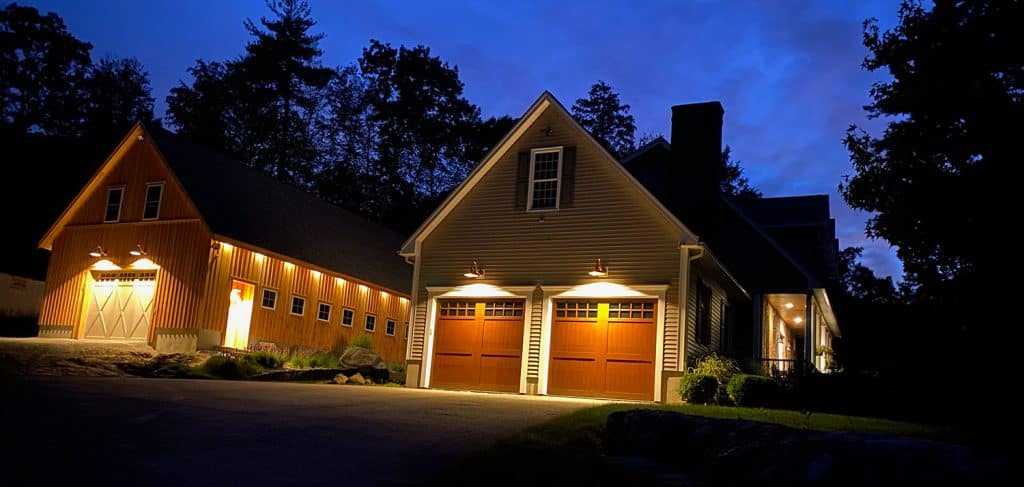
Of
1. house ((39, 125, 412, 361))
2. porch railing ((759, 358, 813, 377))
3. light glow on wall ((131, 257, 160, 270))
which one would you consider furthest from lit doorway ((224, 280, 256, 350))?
porch railing ((759, 358, 813, 377))

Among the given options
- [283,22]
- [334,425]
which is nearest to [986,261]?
[334,425]

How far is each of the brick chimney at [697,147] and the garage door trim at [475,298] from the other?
7466 mm

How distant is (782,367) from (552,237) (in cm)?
1210

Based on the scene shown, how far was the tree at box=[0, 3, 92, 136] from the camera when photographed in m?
46.2

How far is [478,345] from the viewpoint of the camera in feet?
64.2

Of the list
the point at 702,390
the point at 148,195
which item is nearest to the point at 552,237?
the point at 702,390

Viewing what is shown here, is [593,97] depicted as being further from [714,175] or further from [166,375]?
[166,375]

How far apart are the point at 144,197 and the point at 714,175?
18.0m

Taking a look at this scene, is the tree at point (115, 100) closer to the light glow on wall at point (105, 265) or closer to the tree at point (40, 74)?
the tree at point (40, 74)

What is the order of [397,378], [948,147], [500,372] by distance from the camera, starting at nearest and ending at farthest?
[948,147]
[500,372]
[397,378]

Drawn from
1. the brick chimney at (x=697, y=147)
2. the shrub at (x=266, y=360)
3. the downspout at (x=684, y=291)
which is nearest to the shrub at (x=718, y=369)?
the downspout at (x=684, y=291)

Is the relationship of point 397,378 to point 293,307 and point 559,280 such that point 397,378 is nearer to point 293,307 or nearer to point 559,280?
point 293,307

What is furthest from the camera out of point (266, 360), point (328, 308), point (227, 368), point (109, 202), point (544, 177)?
point (328, 308)

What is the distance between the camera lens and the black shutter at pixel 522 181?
Answer: 1978 cm
